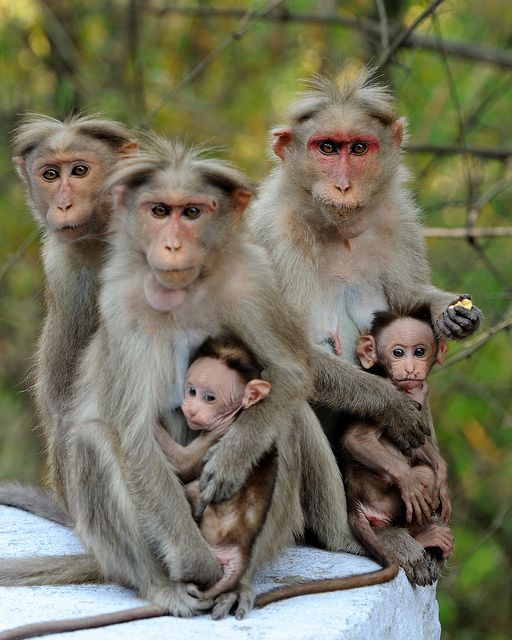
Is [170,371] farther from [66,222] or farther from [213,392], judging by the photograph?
[66,222]

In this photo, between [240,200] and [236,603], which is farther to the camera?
[240,200]

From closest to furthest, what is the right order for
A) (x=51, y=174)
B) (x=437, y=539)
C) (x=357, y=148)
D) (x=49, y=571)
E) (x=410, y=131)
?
1. (x=49, y=571)
2. (x=51, y=174)
3. (x=437, y=539)
4. (x=357, y=148)
5. (x=410, y=131)

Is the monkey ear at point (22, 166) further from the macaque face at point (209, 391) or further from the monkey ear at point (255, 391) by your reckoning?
the monkey ear at point (255, 391)

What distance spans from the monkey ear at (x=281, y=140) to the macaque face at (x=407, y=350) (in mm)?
978

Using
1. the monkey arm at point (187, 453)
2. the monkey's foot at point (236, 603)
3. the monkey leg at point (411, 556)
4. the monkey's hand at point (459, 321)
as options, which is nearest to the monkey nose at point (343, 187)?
the monkey's hand at point (459, 321)

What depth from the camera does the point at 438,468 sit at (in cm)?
561

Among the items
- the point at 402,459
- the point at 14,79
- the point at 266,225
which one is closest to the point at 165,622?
the point at 402,459

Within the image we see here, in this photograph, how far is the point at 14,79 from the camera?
32.6 ft

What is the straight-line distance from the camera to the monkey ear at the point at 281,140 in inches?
224

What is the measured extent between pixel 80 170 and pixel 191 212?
999 mm

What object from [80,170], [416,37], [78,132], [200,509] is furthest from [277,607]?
[416,37]

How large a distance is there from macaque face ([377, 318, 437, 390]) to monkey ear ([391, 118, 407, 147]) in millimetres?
859

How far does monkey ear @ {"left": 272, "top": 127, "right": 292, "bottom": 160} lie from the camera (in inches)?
224

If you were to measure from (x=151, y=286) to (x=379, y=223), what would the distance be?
1586mm
